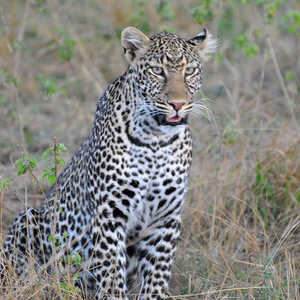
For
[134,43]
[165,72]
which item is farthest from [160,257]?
[134,43]

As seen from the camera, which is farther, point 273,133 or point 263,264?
point 273,133

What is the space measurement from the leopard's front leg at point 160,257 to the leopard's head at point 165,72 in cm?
106

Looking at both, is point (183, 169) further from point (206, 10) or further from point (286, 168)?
point (206, 10)

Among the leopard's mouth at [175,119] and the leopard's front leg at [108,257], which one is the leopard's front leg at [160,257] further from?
the leopard's mouth at [175,119]

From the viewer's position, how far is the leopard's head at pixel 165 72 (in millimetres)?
5621

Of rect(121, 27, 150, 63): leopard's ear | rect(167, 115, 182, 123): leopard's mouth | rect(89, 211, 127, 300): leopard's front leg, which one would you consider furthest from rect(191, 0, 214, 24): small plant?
rect(89, 211, 127, 300): leopard's front leg

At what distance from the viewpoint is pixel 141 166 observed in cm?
587

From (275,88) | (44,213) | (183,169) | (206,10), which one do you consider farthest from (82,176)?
(275,88)

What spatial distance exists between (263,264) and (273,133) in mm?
2673

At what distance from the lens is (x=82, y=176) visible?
21.2ft

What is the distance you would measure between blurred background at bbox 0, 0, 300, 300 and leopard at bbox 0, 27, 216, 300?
1.61 feet

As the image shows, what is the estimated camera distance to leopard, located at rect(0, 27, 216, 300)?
579 cm

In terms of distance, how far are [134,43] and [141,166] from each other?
1104 mm

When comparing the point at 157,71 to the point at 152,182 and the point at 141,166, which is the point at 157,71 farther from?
the point at 152,182
